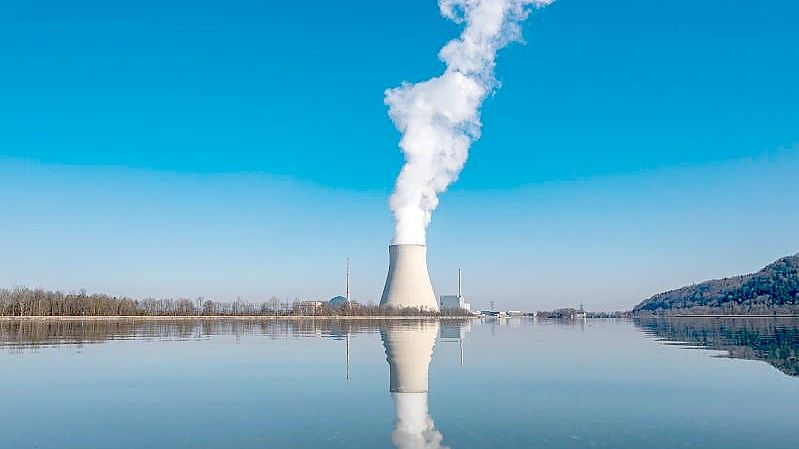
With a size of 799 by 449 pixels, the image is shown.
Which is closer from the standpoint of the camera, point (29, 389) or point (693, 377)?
point (29, 389)

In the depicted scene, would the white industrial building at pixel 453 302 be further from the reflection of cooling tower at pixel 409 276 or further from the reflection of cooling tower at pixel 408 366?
the reflection of cooling tower at pixel 408 366

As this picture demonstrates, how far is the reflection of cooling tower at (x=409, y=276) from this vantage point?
4806cm

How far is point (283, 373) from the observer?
48.2 feet

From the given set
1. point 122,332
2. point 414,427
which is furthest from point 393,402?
point 122,332

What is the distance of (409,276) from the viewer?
48.1m

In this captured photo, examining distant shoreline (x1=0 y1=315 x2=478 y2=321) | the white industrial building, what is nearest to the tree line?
distant shoreline (x1=0 y1=315 x2=478 y2=321)

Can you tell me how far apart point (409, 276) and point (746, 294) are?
384 feet

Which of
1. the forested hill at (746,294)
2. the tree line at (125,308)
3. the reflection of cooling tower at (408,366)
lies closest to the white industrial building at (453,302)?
the tree line at (125,308)

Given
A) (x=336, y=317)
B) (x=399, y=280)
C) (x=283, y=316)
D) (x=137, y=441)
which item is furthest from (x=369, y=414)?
(x=283, y=316)

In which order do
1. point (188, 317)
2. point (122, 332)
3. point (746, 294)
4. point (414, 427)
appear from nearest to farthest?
point (414, 427), point (122, 332), point (188, 317), point (746, 294)

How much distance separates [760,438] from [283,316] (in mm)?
68560

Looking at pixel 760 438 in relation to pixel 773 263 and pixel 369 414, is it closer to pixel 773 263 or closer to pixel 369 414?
pixel 369 414

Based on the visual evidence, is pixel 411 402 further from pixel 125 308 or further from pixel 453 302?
pixel 453 302

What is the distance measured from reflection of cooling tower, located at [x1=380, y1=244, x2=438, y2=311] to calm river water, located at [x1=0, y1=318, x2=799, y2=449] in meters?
29.2
